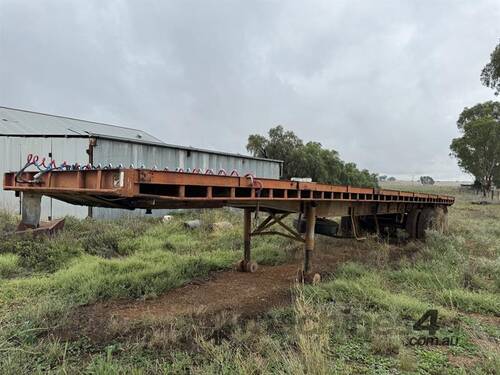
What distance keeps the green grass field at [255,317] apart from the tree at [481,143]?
1473 inches

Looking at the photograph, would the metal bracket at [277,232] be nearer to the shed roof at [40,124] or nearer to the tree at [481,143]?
the shed roof at [40,124]

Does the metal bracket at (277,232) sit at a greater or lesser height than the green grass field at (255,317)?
greater

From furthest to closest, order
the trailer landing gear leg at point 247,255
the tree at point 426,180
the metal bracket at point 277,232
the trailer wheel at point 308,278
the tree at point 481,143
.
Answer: the tree at point 426,180, the tree at point 481,143, the trailer landing gear leg at point 247,255, the metal bracket at point 277,232, the trailer wheel at point 308,278

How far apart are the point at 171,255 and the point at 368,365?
6024 mm

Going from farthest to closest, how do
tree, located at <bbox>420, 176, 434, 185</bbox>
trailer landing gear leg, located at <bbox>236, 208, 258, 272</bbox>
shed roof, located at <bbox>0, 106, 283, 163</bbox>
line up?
tree, located at <bbox>420, 176, 434, 185</bbox>
shed roof, located at <bbox>0, 106, 283, 163</bbox>
trailer landing gear leg, located at <bbox>236, 208, 258, 272</bbox>

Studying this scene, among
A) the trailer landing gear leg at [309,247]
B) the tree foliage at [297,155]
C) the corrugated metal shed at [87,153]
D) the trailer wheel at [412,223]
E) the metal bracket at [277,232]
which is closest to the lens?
the trailer landing gear leg at [309,247]

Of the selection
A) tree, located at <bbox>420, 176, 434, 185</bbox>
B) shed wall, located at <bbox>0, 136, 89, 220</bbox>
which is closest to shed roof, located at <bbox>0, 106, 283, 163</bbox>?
shed wall, located at <bbox>0, 136, 89, 220</bbox>

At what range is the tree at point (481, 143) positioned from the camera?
40844 mm

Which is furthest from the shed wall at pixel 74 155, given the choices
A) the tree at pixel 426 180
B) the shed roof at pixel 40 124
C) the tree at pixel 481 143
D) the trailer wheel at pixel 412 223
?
the tree at pixel 426 180

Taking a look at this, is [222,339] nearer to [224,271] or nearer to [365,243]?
[224,271]

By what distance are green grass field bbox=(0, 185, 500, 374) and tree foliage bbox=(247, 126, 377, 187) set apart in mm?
26501

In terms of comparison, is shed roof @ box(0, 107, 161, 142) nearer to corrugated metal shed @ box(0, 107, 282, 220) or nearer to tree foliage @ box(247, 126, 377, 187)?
corrugated metal shed @ box(0, 107, 282, 220)

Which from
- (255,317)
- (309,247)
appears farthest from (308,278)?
(255,317)

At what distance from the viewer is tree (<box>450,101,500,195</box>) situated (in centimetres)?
4084
